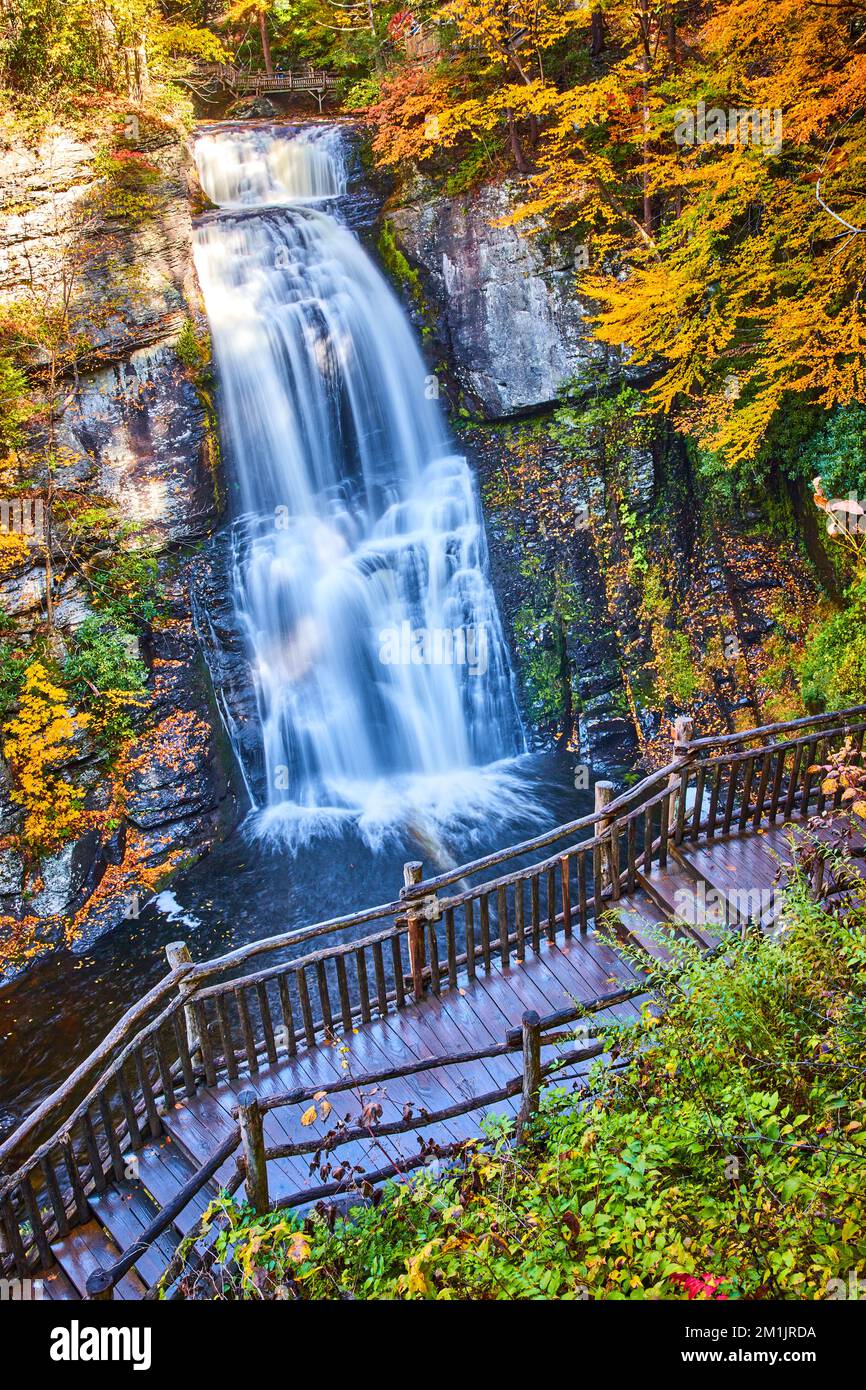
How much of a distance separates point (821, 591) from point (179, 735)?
1008 cm

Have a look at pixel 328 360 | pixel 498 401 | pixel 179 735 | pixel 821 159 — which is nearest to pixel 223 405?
pixel 328 360

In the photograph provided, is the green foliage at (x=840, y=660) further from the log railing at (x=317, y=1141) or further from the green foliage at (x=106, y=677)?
the green foliage at (x=106, y=677)

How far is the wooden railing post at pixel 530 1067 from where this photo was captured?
4.83 m

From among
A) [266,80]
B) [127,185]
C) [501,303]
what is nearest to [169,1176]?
[501,303]

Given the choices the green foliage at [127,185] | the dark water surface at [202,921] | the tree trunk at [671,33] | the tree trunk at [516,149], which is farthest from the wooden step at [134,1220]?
the tree trunk at [516,149]

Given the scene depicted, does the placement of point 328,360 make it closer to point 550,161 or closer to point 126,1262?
point 550,161

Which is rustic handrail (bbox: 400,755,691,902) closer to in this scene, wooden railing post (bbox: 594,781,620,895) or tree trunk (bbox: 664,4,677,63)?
wooden railing post (bbox: 594,781,620,895)

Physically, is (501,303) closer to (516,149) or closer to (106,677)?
(516,149)

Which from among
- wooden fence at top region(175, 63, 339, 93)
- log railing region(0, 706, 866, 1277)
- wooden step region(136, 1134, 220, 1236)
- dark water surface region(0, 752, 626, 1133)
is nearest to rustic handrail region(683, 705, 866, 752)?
log railing region(0, 706, 866, 1277)

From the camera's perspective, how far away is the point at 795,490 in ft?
41.1

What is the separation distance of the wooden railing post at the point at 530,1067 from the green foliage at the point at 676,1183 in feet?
0.45

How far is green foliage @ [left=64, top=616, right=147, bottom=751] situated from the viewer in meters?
12.2

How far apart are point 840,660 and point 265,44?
69.0 ft

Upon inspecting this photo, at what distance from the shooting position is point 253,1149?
14.7 feet
